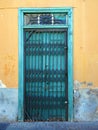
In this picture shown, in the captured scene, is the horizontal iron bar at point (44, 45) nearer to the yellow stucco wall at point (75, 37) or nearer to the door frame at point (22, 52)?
the door frame at point (22, 52)

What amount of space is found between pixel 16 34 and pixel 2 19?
43 centimetres

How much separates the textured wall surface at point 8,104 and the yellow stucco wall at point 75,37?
170mm

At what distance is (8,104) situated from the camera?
9.61 metres

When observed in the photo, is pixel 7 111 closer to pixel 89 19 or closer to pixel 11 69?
pixel 11 69

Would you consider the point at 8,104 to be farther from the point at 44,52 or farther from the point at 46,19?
the point at 46,19

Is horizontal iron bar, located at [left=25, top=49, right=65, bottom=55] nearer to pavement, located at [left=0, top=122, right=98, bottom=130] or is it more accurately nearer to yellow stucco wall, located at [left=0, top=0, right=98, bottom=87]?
yellow stucco wall, located at [left=0, top=0, right=98, bottom=87]

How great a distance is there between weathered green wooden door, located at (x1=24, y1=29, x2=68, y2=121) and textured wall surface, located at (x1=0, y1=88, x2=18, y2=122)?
270 millimetres

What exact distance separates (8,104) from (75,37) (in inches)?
78.3

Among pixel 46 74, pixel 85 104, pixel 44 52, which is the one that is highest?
pixel 44 52

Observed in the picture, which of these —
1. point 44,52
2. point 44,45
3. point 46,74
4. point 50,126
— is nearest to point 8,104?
point 46,74

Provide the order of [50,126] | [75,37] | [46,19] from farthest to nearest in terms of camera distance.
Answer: [46,19] → [75,37] → [50,126]

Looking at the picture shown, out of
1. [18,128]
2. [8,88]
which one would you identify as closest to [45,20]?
[8,88]

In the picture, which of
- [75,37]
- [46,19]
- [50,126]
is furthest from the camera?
[46,19]

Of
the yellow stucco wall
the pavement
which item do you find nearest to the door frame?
the yellow stucco wall
